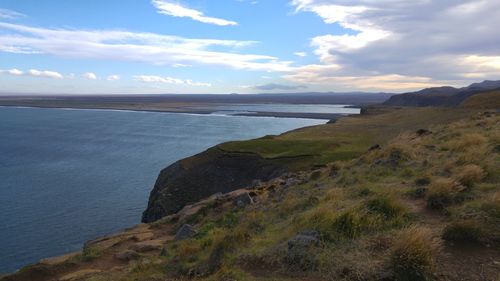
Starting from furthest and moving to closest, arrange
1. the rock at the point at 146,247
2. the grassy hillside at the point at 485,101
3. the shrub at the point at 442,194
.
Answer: the grassy hillside at the point at 485,101
the rock at the point at 146,247
the shrub at the point at 442,194

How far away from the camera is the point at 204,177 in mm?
42781

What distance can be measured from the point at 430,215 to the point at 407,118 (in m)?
68.4

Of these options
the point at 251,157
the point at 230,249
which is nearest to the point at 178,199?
the point at 251,157

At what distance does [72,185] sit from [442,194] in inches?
1773

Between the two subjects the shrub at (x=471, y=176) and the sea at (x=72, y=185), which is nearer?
the shrub at (x=471, y=176)

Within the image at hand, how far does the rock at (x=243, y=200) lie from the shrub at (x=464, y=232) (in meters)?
11.0

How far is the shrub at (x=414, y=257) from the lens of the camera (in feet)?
20.5

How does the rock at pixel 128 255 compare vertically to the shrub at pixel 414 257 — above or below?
below

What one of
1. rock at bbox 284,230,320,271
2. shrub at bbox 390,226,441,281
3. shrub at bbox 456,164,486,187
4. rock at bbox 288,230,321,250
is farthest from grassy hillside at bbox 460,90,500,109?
shrub at bbox 390,226,441,281

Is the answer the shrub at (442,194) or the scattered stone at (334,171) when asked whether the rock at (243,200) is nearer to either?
the scattered stone at (334,171)

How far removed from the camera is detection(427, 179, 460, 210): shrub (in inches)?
367

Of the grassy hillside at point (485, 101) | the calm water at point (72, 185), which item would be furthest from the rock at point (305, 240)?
the grassy hillside at point (485, 101)

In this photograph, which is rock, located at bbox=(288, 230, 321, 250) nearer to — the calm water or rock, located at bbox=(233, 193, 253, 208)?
rock, located at bbox=(233, 193, 253, 208)

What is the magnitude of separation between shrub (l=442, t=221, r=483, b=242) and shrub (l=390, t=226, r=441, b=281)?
0.88 metres
